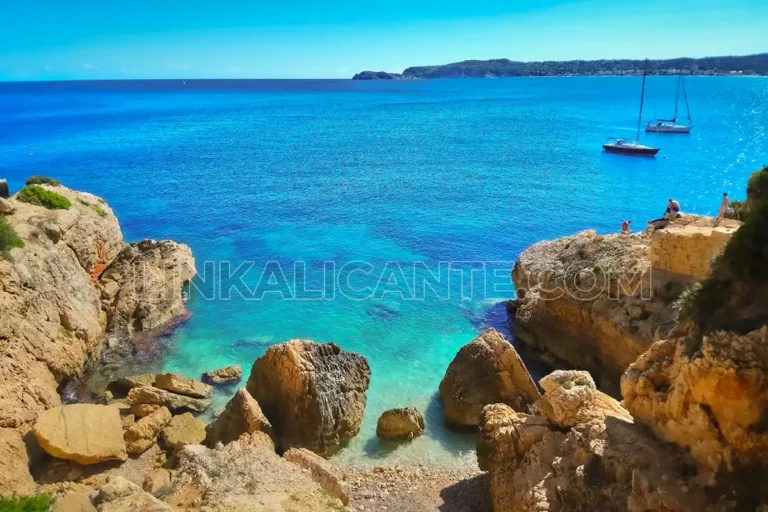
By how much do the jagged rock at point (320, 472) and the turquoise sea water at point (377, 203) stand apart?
2.74 metres

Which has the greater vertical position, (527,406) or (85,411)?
(85,411)

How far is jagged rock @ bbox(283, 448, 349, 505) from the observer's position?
1572 cm

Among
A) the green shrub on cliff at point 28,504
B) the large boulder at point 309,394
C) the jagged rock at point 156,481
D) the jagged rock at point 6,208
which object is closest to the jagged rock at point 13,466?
the green shrub on cliff at point 28,504

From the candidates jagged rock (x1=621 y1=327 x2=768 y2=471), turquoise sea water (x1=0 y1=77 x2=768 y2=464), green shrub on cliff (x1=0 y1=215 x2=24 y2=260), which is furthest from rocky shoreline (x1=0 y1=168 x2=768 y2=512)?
turquoise sea water (x1=0 y1=77 x2=768 y2=464)

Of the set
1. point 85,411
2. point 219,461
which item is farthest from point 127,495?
point 85,411

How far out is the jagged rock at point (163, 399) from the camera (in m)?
20.5

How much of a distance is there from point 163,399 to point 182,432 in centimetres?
234

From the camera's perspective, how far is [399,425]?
19656 millimetres

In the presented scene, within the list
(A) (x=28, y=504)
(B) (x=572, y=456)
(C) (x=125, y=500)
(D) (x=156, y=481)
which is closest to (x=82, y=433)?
(D) (x=156, y=481)

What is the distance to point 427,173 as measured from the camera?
62.0m

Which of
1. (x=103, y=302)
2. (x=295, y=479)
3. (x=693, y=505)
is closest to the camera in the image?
(x=693, y=505)

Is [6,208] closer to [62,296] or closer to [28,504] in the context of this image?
[62,296]

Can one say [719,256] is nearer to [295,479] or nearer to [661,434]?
[661,434]

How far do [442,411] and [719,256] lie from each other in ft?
39.4
